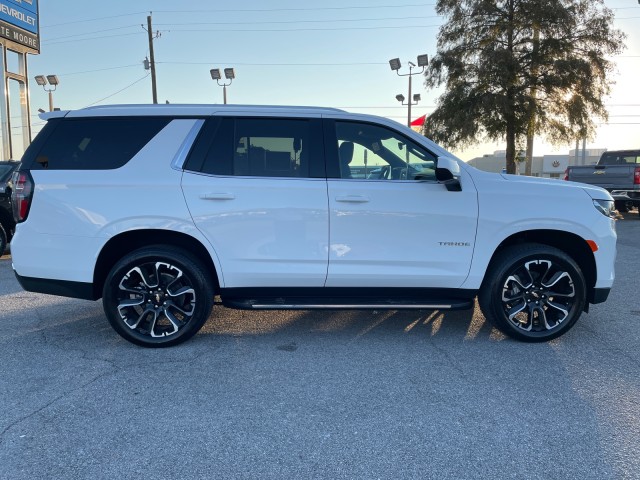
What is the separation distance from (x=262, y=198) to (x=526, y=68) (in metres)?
21.1

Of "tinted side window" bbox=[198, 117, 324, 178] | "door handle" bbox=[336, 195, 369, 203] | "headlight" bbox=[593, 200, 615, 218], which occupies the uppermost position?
"tinted side window" bbox=[198, 117, 324, 178]

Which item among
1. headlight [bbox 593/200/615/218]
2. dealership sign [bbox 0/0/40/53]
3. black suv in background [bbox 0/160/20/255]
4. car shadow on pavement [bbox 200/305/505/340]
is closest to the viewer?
headlight [bbox 593/200/615/218]

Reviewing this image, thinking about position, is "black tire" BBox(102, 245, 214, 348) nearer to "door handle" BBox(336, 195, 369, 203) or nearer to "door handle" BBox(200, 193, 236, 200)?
"door handle" BBox(200, 193, 236, 200)

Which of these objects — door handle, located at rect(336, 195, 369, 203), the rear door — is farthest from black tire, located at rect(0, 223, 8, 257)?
door handle, located at rect(336, 195, 369, 203)

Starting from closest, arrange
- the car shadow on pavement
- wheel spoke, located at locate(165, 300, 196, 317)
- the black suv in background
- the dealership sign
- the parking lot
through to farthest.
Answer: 1. the parking lot
2. wheel spoke, located at locate(165, 300, 196, 317)
3. the car shadow on pavement
4. the black suv in background
5. the dealership sign

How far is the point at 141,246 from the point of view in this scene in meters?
4.30

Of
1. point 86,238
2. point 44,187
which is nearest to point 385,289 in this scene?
point 86,238

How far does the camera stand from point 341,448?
9.01 ft

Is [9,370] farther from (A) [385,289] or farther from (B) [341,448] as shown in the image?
(A) [385,289]

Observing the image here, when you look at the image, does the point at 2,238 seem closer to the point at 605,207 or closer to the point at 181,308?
the point at 181,308

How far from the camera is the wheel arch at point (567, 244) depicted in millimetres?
4398

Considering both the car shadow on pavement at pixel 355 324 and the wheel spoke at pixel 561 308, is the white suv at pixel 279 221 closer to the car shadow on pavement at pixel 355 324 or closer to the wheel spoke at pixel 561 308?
the wheel spoke at pixel 561 308

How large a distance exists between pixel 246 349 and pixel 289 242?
1001mm

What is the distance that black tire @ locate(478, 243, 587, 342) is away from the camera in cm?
431
